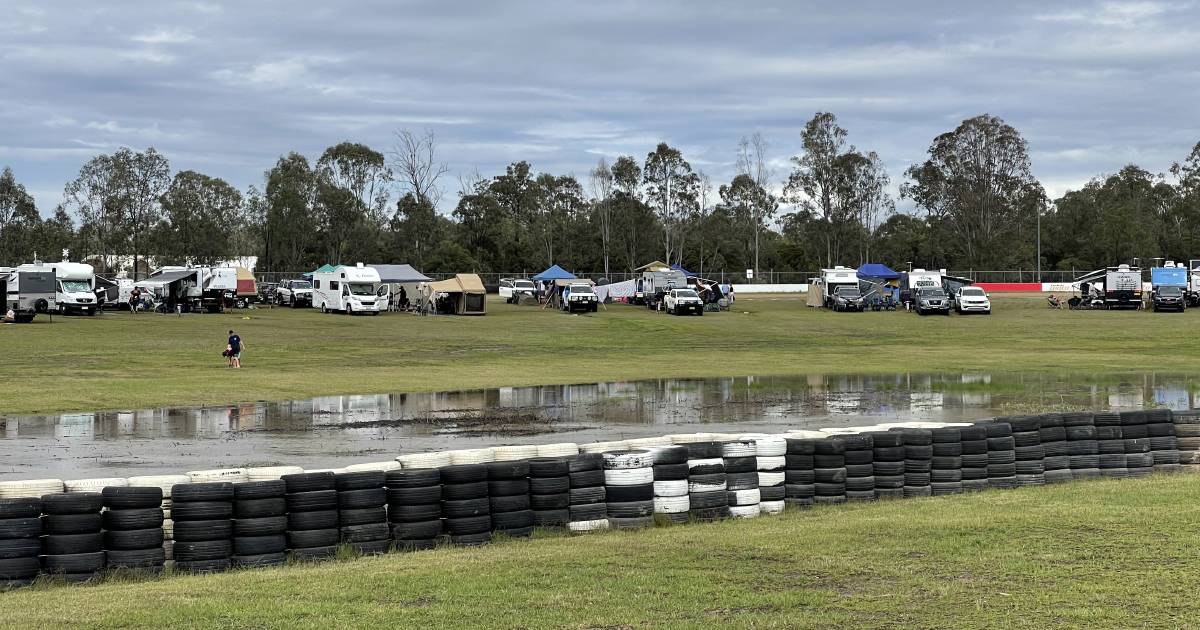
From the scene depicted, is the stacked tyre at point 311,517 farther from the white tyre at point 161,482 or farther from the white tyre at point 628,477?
the white tyre at point 628,477

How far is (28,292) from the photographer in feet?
186

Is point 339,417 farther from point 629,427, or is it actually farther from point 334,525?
point 334,525

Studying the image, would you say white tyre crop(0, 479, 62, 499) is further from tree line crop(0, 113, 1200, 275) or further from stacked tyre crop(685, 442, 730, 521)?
tree line crop(0, 113, 1200, 275)

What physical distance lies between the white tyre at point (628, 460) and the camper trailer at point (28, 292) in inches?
1933

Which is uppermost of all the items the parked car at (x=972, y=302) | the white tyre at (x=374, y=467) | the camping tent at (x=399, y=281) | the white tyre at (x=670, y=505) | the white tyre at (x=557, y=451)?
the camping tent at (x=399, y=281)

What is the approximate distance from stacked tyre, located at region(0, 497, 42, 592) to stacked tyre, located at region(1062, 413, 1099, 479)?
12.5 metres

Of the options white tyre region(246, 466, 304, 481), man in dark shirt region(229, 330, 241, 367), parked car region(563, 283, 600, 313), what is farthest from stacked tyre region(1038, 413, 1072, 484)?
parked car region(563, 283, 600, 313)

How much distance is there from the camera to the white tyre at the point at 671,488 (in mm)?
13344

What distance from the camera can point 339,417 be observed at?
24516mm

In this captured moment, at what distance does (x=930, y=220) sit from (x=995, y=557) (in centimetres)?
13891

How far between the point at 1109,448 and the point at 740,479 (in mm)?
5814

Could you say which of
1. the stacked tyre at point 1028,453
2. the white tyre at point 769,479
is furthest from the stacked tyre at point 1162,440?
the white tyre at point 769,479

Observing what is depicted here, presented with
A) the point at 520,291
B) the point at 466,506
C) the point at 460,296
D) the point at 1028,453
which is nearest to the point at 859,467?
the point at 1028,453

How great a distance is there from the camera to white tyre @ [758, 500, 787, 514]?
13.9 meters
